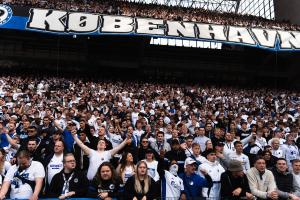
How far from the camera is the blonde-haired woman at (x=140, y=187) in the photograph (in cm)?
506

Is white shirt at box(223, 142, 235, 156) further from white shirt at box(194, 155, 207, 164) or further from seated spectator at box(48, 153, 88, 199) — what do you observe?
seated spectator at box(48, 153, 88, 199)

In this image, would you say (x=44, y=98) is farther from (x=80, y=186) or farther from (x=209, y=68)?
(x=209, y=68)

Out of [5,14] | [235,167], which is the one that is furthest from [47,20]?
[235,167]

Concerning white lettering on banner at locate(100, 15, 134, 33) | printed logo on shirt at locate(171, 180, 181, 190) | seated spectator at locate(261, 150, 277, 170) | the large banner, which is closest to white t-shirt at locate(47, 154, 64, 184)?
printed logo on shirt at locate(171, 180, 181, 190)

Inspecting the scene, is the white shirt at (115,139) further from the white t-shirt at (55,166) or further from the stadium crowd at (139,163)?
the white t-shirt at (55,166)

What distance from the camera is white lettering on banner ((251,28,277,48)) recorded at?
19844 mm

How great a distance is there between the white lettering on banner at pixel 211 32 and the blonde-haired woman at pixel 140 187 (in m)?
15.7

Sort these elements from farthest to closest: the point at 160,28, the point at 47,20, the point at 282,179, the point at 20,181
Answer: the point at 160,28
the point at 47,20
the point at 282,179
the point at 20,181

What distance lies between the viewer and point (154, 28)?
2012cm

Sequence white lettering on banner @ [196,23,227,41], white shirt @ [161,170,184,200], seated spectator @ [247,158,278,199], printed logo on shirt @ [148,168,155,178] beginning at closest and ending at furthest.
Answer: seated spectator @ [247,158,278,199]
white shirt @ [161,170,184,200]
printed logo on shirt @ [148,168,155,178]
white lettering on banner @ [196,23,227,41]

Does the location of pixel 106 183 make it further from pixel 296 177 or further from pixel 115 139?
pixel 115 139

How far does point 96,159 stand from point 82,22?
13950mm

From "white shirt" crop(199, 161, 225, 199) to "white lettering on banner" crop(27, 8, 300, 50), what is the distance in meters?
14.0

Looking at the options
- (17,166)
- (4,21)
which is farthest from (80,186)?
(4,21)
